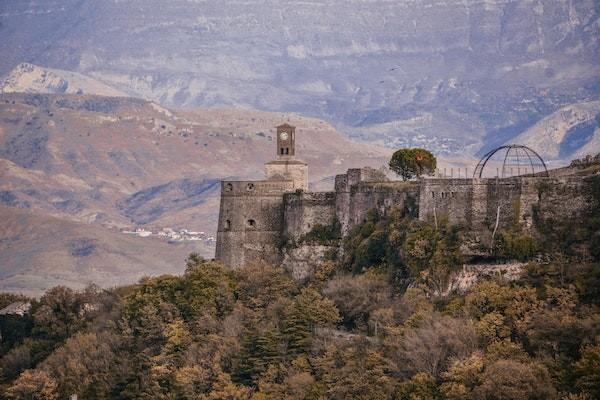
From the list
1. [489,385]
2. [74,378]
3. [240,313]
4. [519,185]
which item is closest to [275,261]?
[240,313]

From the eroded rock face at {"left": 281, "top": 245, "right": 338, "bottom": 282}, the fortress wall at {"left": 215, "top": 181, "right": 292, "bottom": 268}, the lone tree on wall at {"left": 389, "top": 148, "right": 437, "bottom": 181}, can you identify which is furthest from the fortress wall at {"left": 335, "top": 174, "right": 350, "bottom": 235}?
the lone tree on wall at {"left": 389, "top": 148, "right": 437, "bottom": 181}

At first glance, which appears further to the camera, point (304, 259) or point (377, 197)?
point (304, 259)

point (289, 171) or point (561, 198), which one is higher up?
point (289, 171)

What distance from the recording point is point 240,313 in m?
98.1

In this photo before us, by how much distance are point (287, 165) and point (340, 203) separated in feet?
24.2

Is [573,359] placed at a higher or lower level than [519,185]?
lower

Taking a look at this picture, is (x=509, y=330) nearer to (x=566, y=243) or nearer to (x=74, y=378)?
(x=566, y=243)

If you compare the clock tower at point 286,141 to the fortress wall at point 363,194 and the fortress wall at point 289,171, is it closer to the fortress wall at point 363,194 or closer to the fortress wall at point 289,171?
the fortress wall at point 289,171

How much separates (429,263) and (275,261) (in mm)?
16115

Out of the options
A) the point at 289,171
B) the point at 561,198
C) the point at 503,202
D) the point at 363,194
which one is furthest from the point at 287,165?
the point at 561,198

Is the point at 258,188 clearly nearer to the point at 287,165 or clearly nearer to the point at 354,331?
the point at 287,165

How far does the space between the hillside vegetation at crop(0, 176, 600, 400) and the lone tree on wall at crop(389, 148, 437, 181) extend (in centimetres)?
873

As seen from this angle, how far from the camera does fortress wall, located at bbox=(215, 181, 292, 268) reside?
102000 millimetres

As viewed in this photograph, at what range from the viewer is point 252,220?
335 ft
